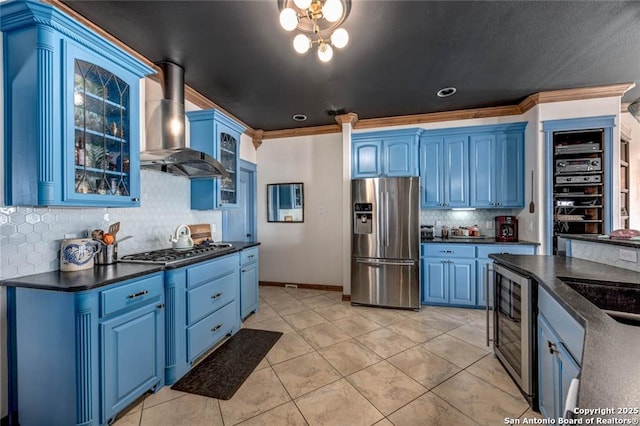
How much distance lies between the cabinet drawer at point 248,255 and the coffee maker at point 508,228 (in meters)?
3.23

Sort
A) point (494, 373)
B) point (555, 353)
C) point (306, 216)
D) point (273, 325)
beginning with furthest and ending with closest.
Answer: point (306, 216)
point (273, 325)
point (494, 373)
point (555, 353)

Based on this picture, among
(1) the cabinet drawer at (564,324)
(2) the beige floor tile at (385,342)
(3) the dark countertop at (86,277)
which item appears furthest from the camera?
(2) the beige floor tile at (385,342)

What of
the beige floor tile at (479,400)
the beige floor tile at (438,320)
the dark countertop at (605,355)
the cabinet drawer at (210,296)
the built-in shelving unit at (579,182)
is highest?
the built-in shelving unit at (579,182)

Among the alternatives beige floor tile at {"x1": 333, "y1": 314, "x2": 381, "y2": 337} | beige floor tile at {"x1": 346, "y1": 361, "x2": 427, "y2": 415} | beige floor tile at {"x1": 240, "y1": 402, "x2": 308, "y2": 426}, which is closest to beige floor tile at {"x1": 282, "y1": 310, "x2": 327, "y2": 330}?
beige floor tile at {"x1": 333, "y1": 314, "x2": 381, "y2": 337}

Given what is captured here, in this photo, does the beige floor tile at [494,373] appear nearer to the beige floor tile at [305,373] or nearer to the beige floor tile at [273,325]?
the beige floor tile at [305,373]

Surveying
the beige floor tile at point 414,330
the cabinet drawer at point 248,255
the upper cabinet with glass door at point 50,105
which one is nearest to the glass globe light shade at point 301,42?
the upper cabinet with glass door at point 50,105

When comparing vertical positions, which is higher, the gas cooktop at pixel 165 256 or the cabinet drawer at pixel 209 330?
the gas cooktop at pixel 165 256

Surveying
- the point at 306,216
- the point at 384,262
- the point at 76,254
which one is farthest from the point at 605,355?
the point at 306,216

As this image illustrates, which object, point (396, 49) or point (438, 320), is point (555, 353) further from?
point (396, 49)

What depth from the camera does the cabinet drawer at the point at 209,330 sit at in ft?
7.66

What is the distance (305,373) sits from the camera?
2.30 m

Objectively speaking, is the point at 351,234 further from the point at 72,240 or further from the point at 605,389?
the point at 605,389

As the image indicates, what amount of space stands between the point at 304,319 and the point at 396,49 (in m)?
2.97

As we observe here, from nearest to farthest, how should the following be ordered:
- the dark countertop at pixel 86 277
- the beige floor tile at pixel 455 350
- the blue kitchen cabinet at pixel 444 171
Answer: the dark countertop at pixel 86 277 → the beige floor tile at pixel 455 350 → the blue kitchen cabinet at pixel 444 171
